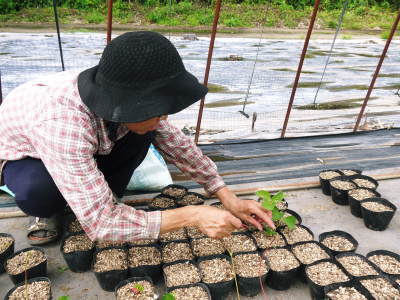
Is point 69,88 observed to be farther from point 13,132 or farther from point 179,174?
point 179,174

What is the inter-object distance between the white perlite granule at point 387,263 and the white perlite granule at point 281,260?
419 mm

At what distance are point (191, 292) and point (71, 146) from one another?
810 millimetres

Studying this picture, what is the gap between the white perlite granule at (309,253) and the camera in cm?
165

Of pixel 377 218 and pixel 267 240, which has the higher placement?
pixel 377 218

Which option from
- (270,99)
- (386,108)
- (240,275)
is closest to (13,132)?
(240,275)

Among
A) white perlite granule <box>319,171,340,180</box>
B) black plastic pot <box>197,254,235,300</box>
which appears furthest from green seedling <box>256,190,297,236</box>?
white perlite granule <box>319,171,340,180</box>

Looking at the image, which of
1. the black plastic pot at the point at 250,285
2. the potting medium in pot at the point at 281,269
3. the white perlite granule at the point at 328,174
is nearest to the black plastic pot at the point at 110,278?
the black plastic pot at the point at 250,285

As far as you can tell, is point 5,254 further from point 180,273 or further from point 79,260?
point 180,273

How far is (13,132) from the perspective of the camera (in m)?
1.46

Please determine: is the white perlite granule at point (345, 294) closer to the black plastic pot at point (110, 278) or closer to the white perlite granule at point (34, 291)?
the black plastic pot at point (110, 278)

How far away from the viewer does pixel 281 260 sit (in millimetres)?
1644

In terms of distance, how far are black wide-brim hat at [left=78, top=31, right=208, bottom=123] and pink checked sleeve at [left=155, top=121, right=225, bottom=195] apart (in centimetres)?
61

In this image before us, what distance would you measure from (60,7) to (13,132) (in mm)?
9519

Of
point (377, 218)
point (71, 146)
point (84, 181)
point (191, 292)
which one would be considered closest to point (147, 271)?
point (191, 292)
